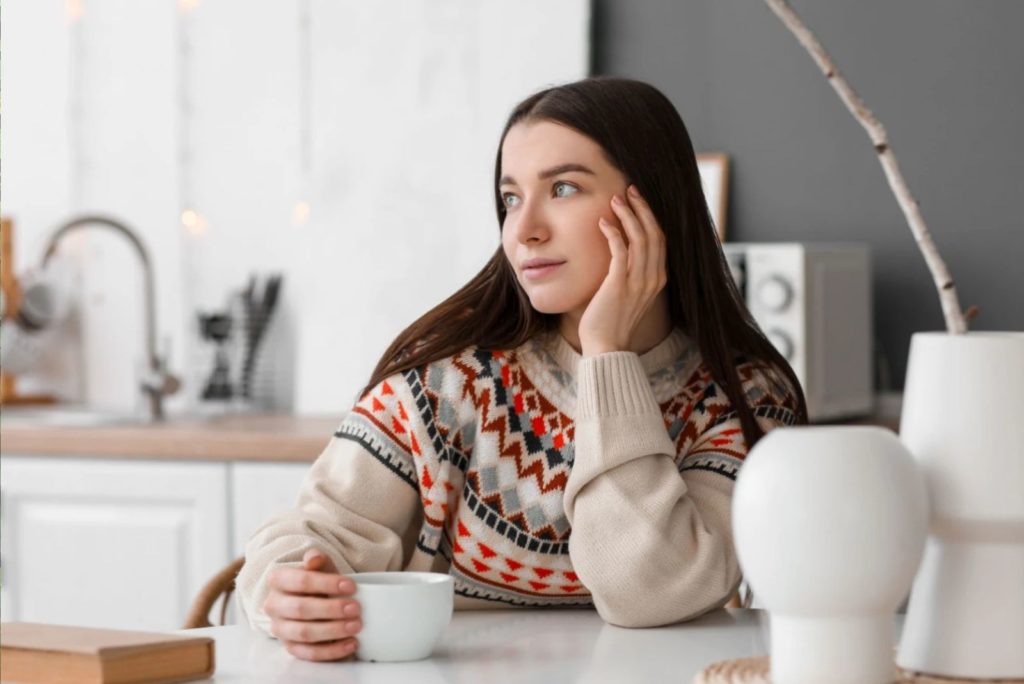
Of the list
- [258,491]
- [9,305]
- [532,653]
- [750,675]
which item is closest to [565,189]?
[532,653]

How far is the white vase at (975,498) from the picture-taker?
951 mm

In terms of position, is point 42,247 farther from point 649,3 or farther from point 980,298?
point 980,298

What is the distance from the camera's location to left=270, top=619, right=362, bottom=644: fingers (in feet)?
3.86

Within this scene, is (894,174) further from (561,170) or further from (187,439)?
(187,439)

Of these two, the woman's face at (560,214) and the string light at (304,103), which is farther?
the string light at (304,103)

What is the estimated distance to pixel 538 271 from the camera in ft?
4.95

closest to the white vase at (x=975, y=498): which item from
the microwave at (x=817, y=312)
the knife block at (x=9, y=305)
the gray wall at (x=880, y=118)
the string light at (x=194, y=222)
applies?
the microwave at (x=817, y=312)

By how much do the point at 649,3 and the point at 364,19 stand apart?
60 centimetres

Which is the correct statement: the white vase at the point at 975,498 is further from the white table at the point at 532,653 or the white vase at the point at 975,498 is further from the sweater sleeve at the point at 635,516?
the sweater sleeve at the point at 635,516

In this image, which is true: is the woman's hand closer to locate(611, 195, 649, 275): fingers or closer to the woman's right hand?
locate(611, 195, 649, 275): fingers

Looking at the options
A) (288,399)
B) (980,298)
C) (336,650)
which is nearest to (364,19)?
(288,399)

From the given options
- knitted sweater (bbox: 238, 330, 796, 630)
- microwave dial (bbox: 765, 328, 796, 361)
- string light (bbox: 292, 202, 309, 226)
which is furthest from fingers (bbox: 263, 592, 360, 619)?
string light (bbox: 292, 202, 309, 226)

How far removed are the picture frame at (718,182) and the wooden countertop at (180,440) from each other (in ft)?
2.77

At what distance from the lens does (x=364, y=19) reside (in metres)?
3.14
